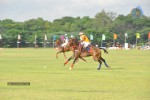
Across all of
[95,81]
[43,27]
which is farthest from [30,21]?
[95,81]

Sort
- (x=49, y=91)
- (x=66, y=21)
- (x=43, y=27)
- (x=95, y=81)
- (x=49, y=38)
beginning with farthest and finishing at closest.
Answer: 1. (x=66, y=21)
2. (x=43, y=27)
3. (x=49, y=38)
4. (x=95, y=81)
5. (x=49, y=91)

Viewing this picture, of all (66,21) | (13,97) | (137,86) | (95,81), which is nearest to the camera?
(13,97)

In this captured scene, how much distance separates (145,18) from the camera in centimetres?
13975

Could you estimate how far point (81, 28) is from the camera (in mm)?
153500

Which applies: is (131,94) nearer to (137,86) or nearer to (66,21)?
(137,86)

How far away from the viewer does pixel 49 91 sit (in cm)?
1705

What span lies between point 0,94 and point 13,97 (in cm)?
85

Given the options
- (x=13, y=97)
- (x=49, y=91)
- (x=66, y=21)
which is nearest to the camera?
(x=13, y=97)

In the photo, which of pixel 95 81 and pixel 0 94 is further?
pixel 95 81

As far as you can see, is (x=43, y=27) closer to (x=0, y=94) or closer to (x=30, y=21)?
(x=30, y=21)

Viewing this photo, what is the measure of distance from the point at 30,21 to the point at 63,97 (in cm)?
13656

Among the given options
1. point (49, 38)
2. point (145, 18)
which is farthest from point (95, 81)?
point (145, 18)

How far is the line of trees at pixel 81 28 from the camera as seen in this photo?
412 ft

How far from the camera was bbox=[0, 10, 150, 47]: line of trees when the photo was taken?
125688mm
